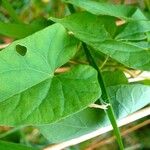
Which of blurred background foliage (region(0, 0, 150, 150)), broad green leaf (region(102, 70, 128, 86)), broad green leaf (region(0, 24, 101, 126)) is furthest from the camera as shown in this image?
blurred background foliage (region(0, 0, 150, 150))

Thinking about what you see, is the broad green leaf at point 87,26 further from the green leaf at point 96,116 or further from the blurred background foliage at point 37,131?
the blurred background foliage at point 37,131

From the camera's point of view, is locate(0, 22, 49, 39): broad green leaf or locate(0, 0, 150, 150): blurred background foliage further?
locate(0, 0, 150, 150): blurred background foliage

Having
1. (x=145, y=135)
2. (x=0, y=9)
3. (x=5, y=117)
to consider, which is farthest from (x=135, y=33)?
(x=145, y=135)

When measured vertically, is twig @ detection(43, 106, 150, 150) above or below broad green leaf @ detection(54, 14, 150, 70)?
below

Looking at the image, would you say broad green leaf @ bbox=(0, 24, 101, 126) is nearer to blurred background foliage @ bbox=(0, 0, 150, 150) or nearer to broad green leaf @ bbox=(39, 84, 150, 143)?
broad green leaf @ bbox=(39, 84, 150, 143)

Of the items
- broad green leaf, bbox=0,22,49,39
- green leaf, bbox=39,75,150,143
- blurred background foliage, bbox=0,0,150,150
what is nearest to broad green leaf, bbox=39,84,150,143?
green leaf, bbox=39,75,150,143

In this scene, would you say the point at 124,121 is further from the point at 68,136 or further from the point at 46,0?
the point at 46,0

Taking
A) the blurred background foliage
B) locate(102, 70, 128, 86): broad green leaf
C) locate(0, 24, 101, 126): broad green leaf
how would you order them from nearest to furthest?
1. locate(0, 24, 101, 126): broad green leaf
2. locate(102, 70, 128, 86): broad green leaf
3. the blurred background foliage

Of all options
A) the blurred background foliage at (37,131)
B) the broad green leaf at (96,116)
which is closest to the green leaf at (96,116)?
the broad green leaf at (96,116)
